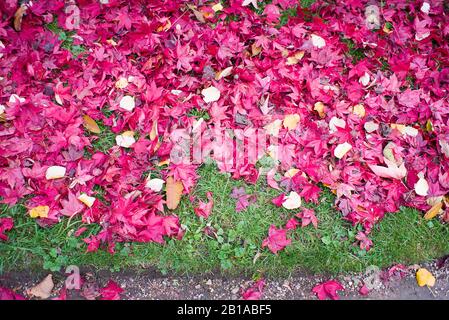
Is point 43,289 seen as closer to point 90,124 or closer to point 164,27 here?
point 90,124

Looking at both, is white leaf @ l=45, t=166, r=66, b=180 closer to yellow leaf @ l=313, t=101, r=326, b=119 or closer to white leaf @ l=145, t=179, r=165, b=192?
white leaf @ l=145, t=179, r=165, b=192

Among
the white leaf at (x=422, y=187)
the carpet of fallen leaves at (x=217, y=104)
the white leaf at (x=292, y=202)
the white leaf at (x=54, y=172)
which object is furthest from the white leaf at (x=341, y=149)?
the white leaf at (x=54, y=172)

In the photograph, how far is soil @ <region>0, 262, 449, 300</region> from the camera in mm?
2475

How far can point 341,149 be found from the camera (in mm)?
2684

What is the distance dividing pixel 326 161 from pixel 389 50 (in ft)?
3.54

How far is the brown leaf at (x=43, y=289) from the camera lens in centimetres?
242

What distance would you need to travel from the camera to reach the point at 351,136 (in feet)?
9.08

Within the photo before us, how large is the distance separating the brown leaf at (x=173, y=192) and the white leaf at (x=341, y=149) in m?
0.99

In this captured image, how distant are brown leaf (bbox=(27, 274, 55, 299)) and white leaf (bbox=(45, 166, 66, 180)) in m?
0.58

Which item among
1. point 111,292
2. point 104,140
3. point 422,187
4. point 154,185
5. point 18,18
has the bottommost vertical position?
point 111,292

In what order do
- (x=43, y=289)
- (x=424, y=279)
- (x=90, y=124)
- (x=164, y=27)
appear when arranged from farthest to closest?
(x=164, y=27) < (x=90, y=124) < (x=424, y=279) < (x=43, y=289)

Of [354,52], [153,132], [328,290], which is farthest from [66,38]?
[328,290]

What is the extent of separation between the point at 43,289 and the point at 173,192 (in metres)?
0.91
